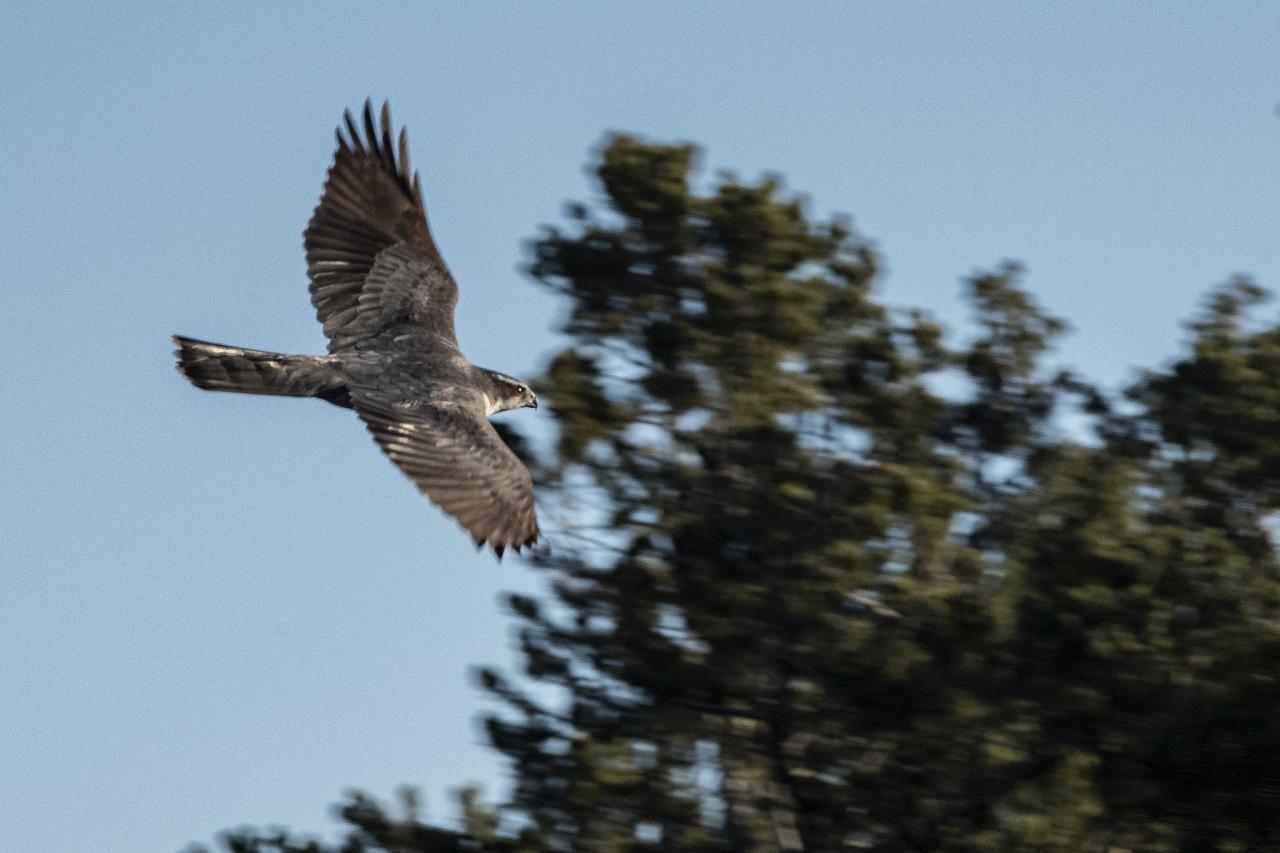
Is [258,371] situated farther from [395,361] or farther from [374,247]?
[374,247]

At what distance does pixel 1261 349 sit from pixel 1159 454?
3.40 feet

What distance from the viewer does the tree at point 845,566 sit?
10.9 metres

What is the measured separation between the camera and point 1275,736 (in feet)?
30.3

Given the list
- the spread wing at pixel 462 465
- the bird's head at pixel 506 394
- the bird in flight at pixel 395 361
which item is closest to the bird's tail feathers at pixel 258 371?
the bird in flight at pixel 395 361

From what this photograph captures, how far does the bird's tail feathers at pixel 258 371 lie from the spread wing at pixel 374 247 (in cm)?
95

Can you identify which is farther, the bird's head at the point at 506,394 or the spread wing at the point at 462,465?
the bird's head at the point at 506,394

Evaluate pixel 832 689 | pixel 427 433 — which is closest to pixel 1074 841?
pixel 832 689

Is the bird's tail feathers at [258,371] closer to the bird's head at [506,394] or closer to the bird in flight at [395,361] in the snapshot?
the bird in flight at [395,361]

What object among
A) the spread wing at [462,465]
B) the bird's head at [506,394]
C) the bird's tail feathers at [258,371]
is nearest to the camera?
the spread wing at [462,465]

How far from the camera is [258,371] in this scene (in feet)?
35.8

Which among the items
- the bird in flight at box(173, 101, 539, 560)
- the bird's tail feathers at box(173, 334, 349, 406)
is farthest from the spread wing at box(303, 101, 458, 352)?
the bird's tail feathers at box(173, 334, 349, 406)

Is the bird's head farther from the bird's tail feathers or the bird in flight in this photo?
the bird's tail feathers

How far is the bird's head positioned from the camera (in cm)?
1162

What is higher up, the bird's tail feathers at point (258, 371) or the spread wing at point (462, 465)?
the bird's tail feathers at point (258, 371)
